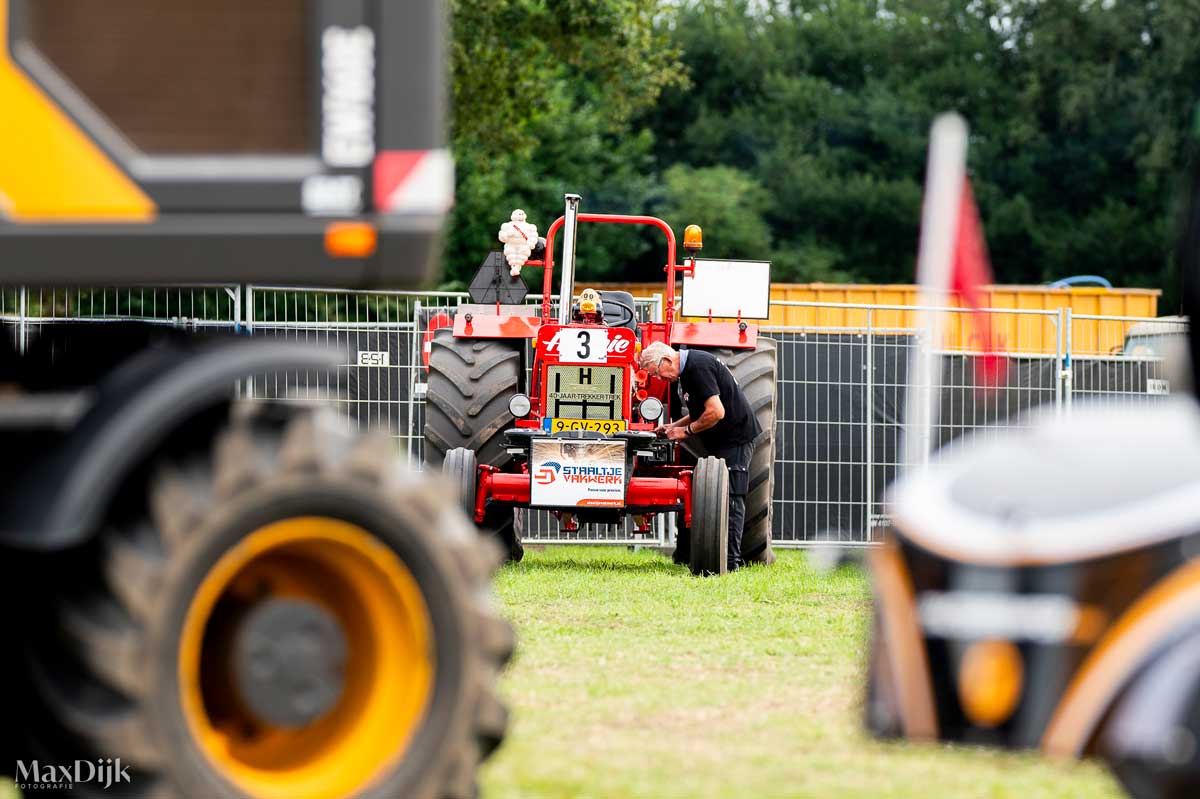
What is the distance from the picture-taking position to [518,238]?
13.5m

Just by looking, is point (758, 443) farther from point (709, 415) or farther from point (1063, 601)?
point (1063, 601)

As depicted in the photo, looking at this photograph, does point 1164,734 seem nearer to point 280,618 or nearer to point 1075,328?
point 280,618

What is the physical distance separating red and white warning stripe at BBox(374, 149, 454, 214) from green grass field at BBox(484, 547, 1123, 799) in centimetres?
144

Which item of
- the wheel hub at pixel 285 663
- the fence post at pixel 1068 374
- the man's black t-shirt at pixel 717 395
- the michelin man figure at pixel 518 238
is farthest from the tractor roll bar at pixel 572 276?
the wheel hub at pixel 285 663

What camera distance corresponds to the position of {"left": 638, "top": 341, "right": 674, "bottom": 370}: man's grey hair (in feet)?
42.3

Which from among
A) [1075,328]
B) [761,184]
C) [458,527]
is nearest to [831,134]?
[761,184]

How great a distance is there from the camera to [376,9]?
3971 millimetres

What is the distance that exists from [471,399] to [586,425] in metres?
0.82

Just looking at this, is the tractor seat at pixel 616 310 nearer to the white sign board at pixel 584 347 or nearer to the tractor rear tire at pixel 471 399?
the white sign board at pixel 584 347

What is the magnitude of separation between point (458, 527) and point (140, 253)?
96cm

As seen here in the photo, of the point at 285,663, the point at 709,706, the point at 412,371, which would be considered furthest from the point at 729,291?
the point at 285,663

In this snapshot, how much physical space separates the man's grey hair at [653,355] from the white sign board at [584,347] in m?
0.16

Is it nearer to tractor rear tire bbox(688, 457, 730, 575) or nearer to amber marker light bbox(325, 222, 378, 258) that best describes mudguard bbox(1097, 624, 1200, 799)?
amber marker light bbox(325, 222, 378, 258)

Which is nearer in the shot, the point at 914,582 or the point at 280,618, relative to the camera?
the point at 914,582
